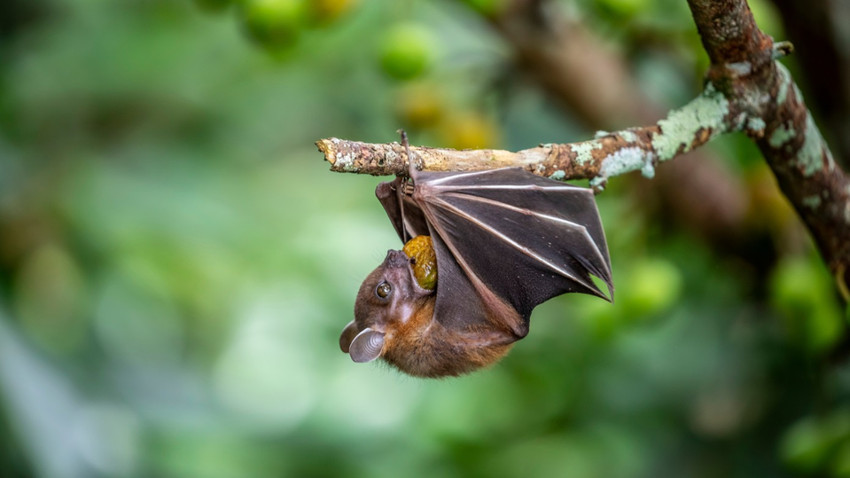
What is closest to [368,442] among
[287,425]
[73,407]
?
[287,425]

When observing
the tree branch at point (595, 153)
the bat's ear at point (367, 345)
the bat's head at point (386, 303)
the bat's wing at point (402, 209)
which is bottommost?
the tree branch at point (595, 153)

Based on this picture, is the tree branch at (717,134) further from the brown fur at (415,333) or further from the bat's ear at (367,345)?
the bat's ear at (367,345)

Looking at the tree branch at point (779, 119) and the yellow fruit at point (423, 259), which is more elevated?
the yellow fruit at point (423, 259)

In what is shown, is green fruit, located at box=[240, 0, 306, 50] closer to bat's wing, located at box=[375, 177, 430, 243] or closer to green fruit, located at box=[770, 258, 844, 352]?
bat's wing, located at box=[375, 177, 430, 243]

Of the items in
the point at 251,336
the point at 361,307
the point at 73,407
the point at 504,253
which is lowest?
the point at 504,253

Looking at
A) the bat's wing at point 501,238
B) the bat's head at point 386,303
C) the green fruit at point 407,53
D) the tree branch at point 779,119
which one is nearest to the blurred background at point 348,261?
the green fruit at point 407,53

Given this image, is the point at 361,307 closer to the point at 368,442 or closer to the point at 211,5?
the point at 211,5
